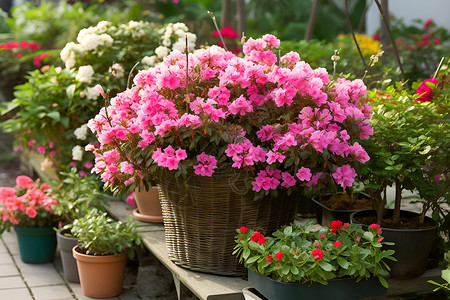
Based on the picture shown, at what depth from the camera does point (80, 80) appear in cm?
414

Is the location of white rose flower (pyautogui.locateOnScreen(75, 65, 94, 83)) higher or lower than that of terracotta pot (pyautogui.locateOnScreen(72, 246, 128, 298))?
higher

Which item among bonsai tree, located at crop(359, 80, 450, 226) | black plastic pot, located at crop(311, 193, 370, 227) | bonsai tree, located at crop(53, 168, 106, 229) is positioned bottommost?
bonsai tree, located at crop(53, 168, 106, 229)

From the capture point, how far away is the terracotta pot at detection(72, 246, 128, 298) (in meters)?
3.36

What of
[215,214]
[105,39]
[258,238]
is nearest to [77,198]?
[105,39]

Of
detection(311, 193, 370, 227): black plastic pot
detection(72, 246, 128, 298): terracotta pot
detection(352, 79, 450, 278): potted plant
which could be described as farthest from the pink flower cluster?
detection(352, 79, 450, 278): potted plant

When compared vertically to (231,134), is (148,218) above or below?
below

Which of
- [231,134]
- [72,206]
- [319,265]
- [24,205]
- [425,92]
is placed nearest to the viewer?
[319,265]

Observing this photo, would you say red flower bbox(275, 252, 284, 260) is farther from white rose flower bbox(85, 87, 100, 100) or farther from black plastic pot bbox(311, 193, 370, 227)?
white rose flower bbox(85, 87, 100, 100)

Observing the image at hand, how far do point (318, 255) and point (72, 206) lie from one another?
6.47 feet

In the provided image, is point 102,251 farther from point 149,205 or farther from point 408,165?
point 408,165

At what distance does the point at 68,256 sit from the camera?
3.63 m

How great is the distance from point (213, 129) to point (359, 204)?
3.74 ft

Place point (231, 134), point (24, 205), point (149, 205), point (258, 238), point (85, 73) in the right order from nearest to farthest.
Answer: point (258, 238) → point (231, 134) → point (149, 205) → point (24, 205) → point (85, 73)

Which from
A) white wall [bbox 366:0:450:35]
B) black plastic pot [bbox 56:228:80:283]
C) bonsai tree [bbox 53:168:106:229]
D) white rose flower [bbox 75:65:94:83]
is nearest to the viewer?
black plastic pot [bbox 56:228:80:283]
